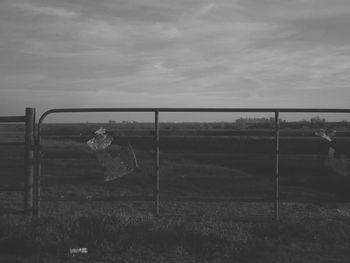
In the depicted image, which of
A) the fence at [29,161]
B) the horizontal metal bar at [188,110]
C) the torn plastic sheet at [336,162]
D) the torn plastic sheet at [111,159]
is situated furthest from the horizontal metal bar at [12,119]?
the torn plastic sheet at [336,162]

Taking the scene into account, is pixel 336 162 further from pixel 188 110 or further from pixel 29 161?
pixel 29 161

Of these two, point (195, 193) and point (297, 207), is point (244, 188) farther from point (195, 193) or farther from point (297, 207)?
point (297, 207)

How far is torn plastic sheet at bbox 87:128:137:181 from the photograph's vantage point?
818 cm

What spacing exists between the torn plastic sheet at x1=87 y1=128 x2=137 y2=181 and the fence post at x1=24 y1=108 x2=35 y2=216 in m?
0.92

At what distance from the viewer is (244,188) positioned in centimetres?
1379

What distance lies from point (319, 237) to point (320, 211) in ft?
10.3

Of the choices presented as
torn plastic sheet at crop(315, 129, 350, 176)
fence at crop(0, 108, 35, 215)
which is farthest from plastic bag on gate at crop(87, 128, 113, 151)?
torn plastic sheet at crop(315, 129, 350, 176)

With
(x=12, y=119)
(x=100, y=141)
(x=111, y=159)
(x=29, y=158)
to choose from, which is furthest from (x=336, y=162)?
(x=12, y=119)

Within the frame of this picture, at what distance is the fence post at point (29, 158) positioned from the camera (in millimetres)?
7664

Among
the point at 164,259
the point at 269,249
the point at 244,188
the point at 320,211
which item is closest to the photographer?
the point at 164,259

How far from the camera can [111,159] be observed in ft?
27.1

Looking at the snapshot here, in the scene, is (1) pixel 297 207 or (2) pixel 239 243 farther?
(1) pixel 297 207

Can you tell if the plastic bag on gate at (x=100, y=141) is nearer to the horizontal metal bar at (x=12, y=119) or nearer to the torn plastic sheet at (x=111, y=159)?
the torn plastic sheet at (x=111, y=159)

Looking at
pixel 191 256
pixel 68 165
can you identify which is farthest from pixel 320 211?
pixel 68 165
